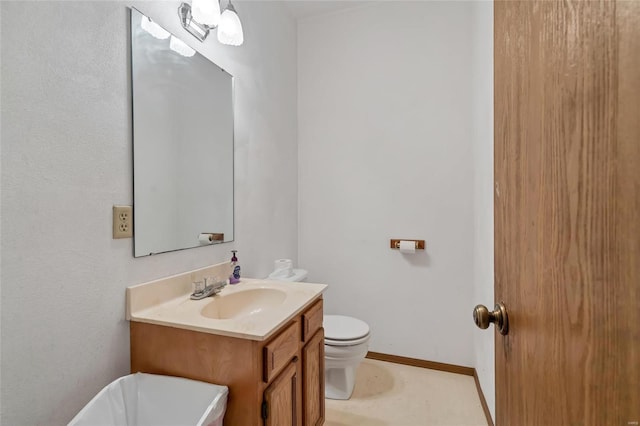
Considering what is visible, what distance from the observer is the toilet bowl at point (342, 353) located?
6.07 feet

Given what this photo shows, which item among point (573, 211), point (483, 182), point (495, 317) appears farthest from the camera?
point (483, 182)

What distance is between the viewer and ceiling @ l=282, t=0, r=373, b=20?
2.40m

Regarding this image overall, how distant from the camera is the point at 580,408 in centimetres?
37

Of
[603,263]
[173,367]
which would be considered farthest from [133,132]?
[603,263]

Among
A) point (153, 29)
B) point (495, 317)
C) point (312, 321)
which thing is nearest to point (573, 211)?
point (495, 317)

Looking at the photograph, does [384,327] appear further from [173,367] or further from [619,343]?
[619,343]

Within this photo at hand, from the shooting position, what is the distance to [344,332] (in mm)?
1929

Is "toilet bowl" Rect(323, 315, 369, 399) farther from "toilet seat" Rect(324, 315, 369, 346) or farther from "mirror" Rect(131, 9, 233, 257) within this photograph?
"mirror" Rect(131, 9, 233, 257)

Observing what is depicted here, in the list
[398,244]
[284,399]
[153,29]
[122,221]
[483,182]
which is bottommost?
[284,399]

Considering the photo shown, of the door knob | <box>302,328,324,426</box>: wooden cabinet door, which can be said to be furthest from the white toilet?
the door knob

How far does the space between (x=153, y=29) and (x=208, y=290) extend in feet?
3.76

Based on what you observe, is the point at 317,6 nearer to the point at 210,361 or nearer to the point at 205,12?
the point at 205,12

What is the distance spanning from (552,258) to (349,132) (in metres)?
2.20

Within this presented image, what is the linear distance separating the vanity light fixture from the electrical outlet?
0.91 metres
